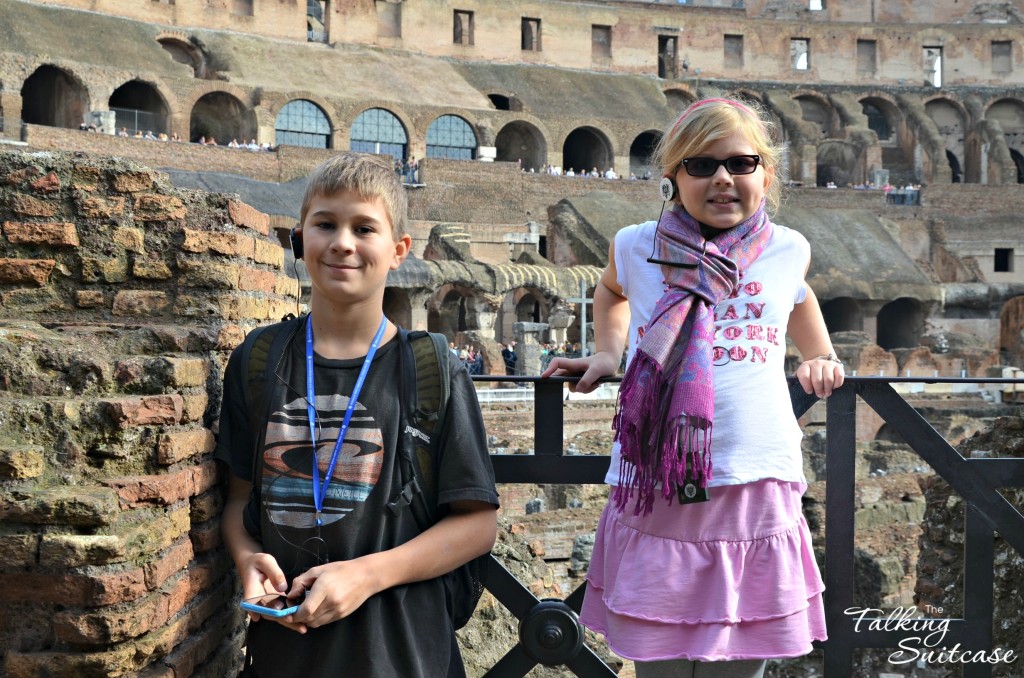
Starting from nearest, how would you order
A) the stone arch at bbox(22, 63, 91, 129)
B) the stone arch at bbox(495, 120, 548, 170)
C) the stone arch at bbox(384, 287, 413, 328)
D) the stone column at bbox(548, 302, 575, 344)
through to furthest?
the stone arch at bbox(384, 287, 413, 328), the stone column at bbox(548, 302, 575, 344), the stone arch at bbox(22, 63, 91, 129), the stone arch at bbox(495, 120, 548, 170)

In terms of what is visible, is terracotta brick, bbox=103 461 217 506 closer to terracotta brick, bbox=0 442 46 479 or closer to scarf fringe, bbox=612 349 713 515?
terracotta brick, bbox=0 442 46 479

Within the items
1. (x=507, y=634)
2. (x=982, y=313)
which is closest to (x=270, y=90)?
(x=982, y=313)

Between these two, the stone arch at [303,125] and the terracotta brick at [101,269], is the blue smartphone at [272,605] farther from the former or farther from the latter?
the stone arch at [303,125]

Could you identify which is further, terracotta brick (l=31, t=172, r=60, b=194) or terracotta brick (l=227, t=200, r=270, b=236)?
terracotta brick (l=227, t=200, r=270, b=236)

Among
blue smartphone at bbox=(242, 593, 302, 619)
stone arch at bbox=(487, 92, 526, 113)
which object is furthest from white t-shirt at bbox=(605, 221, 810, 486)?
stone arch at bbox=(487, 92, 526, 113)

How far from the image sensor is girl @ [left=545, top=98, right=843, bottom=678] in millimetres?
2555

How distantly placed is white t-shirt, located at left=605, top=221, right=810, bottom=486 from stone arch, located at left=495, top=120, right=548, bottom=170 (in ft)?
116

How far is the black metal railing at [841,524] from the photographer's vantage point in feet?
10.0

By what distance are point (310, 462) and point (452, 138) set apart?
34.3m

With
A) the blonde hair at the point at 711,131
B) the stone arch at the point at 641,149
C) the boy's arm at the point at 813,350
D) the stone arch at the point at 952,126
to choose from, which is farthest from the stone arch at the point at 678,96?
the blonde hair at the point at 711,131

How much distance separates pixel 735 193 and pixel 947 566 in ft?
12.0

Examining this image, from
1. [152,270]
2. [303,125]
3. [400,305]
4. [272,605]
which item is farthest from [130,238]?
[303,125]

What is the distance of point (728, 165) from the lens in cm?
274

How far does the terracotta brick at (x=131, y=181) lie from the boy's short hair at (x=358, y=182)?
Result: 635 millimetres
